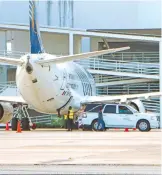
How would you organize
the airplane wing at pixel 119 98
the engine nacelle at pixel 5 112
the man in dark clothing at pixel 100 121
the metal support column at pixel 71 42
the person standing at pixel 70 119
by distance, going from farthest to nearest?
the metal support column at pixel 71 42, the airplane wing at pixel 119 98, the engine nacelle at pixel 5 112, the man in dark clothing at pixel 100 121, the person standing at pixel 70 119

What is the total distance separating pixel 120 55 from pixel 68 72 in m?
18.0

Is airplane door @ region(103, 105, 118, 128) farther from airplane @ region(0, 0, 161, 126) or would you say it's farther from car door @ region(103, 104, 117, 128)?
airplane @ region(0, 0, 161, 126)

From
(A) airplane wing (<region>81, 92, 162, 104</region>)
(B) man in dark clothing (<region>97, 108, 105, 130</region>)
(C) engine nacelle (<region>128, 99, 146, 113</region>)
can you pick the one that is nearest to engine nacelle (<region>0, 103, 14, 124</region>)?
(A) airplane wing (<region>81, 92, 162, 104</region>)

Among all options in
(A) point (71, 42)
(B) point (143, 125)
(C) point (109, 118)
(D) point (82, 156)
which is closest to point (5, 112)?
(C) point (109, 118)

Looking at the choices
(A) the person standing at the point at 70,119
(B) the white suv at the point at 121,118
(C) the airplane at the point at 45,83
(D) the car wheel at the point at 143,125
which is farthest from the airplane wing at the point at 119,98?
(A) the person standing at the point at 70,119

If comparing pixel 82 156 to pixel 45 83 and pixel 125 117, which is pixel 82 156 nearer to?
pixel 45 83

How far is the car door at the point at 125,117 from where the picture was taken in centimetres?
4069

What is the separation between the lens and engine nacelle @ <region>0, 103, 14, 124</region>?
41.6 metres

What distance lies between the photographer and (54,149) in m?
22.5

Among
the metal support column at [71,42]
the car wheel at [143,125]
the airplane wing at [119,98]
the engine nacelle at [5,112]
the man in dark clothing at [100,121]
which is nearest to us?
the man in dark clothing at [100,121]

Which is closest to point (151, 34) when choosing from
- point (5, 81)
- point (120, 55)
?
point (120, 55)

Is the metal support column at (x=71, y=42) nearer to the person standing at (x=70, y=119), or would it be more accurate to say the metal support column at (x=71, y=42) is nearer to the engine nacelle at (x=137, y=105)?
the engine nacelle at (x=137, y=105)

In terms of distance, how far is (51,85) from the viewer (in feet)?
132

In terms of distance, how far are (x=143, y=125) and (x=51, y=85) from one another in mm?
5142
